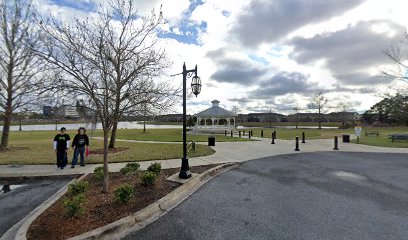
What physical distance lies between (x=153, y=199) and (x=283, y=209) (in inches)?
114

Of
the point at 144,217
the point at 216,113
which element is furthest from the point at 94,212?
the point at 216,113

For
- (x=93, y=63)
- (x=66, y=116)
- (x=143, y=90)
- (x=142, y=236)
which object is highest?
(x=93, y=63)

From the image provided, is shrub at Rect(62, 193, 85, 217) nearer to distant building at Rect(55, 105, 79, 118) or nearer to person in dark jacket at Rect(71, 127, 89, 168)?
distant building at Rect(55, 105, 79, 118)

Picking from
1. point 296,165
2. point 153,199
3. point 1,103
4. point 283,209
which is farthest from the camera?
point 1,103

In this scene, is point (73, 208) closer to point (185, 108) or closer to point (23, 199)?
point (23, 199)

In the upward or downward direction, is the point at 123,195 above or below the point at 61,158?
below

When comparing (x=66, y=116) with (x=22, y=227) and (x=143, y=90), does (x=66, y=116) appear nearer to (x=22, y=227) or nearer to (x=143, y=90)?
(x=143, y=90)

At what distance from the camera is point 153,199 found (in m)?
5.88

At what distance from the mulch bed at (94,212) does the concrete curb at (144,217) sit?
0.22 metres

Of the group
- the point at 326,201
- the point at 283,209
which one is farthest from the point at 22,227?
the point at 326,201

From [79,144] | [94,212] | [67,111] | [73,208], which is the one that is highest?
[67,111]

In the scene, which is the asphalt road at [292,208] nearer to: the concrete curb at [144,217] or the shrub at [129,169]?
the concrete curb at [144,217]

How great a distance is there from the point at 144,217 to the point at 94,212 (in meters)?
1.04

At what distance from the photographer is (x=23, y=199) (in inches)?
256
